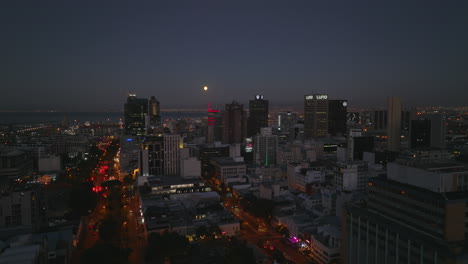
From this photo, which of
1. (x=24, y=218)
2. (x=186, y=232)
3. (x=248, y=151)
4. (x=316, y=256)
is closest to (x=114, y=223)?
(x=186, y=232)

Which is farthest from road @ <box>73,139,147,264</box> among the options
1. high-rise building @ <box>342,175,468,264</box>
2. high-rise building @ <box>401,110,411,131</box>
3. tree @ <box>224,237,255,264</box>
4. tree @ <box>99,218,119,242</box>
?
high-rise building @ <box>401,110,411,131</box>

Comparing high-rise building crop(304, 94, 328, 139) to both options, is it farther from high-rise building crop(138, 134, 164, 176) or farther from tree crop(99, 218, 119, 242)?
tree crop(99, 218, 119, 242)

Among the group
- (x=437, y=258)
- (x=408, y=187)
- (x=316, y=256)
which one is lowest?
(x=316, y=256)

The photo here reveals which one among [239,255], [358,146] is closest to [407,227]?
[239,255]

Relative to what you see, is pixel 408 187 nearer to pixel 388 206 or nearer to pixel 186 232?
pixel 388 206

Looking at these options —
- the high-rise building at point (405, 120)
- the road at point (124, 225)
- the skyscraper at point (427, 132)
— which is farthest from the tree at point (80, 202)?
the high-rise building at point (405, 120)

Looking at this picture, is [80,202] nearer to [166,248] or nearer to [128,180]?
[128,180]

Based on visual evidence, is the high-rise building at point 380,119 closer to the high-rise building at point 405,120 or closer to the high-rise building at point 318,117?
the high-rise building at point 405,120
